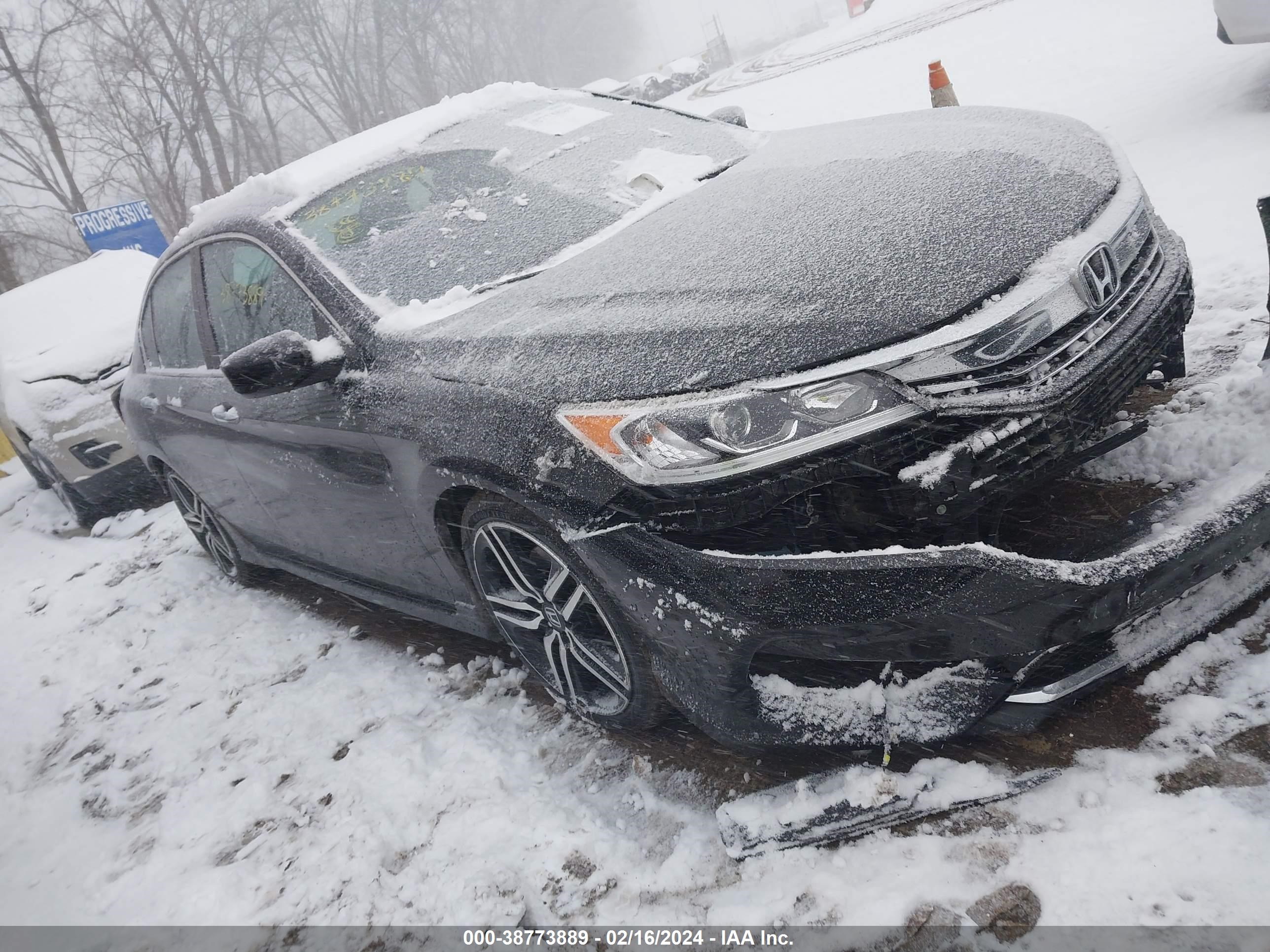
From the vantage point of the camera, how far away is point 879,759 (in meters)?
2.03

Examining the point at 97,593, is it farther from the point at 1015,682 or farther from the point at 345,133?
the point at 345,133

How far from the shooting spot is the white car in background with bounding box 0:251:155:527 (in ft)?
21.9

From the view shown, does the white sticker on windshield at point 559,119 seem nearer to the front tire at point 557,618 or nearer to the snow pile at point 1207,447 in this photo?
the front tire at point 557,618

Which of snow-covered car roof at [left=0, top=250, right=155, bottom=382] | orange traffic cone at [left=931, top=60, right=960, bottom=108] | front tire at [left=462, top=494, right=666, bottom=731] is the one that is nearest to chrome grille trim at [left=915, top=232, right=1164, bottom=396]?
front tire at [left=462, top=494, right=666, bottom=731]

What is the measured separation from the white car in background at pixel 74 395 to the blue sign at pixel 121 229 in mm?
8242

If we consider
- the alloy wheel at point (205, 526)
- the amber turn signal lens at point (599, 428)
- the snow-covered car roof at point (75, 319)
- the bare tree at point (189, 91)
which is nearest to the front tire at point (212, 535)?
the alloy wheel at point (205, 526)

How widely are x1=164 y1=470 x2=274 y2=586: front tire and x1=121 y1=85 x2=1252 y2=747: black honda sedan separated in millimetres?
1604

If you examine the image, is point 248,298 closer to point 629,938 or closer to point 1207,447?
point 629,938

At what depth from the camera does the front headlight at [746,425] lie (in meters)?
1.74

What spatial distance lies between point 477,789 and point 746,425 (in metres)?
1.45

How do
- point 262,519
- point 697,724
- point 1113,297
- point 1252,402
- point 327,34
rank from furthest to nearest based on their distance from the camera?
point 327,34 < point 262,519 < point 1252,402 < point 697,724 < point 1113,297

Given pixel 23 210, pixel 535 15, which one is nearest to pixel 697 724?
pixel 23 210

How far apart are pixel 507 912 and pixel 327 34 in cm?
3900

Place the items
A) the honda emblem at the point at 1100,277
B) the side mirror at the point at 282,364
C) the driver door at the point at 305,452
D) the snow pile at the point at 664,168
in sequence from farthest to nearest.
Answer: the snow pile at the point at 664,168 → the driver door at the point at 305,452 → the side mirror at the point at 282,364 → the honda emblem at the point at 1100,277
